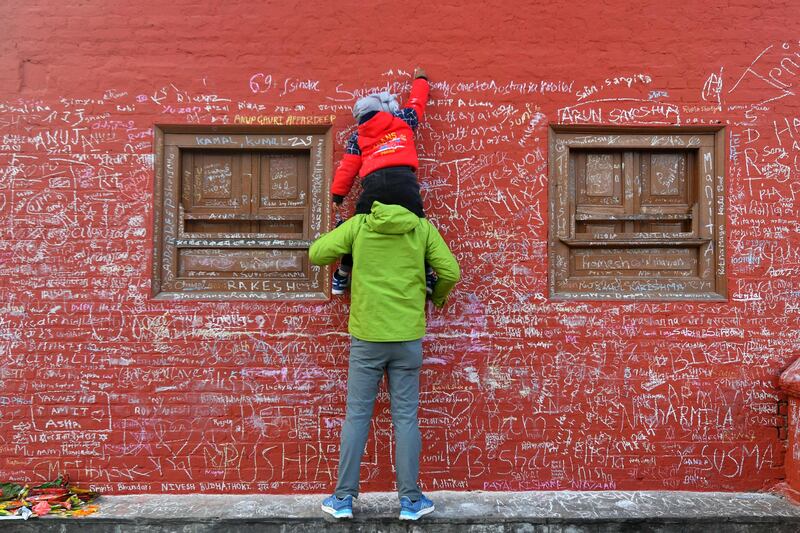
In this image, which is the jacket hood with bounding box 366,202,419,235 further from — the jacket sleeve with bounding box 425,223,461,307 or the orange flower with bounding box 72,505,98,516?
the orange flower with bounding box 72,505,98,516

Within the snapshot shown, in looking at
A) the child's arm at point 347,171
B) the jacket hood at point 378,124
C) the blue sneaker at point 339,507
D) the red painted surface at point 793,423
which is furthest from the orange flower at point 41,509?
the red painted surface at point 793,423

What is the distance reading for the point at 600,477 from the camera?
420 centimetres

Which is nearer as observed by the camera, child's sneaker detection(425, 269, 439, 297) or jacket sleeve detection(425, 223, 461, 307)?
jacket sleeve detection(425, 223, 461, 307)

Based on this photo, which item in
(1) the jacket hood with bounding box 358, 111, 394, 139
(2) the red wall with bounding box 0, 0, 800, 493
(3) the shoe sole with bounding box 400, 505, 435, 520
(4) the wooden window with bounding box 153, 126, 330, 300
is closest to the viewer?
(3) the shoe sole with bounding box 400, 505, 435, 520

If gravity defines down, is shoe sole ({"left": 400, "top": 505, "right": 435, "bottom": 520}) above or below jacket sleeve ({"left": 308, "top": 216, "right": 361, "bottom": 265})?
below

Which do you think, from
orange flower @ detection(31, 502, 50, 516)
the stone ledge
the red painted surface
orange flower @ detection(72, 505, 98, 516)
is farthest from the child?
the red painted surface

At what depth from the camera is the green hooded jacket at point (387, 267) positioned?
366cm

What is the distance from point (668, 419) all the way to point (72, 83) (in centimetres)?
501

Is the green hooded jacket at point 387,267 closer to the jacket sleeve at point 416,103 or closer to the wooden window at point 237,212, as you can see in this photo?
the wooden window at point 237,212

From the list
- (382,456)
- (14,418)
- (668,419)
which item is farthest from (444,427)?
(14,418)

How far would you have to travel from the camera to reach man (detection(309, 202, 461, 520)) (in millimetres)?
3678

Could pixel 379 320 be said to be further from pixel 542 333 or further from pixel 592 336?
pixel 592 336

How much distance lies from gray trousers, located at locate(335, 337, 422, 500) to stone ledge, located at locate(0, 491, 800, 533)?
264 mm

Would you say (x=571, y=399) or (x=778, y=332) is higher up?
(x=778, y=332)
